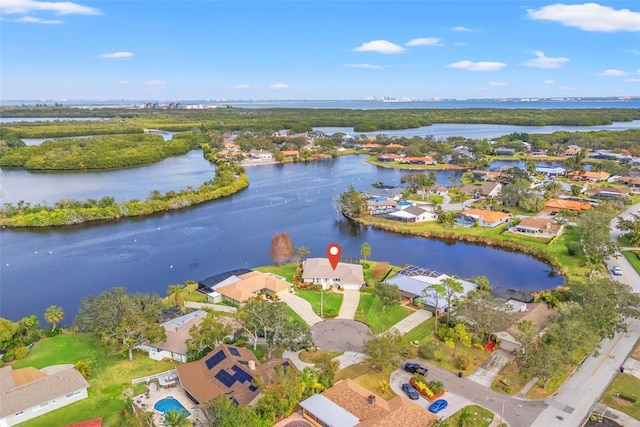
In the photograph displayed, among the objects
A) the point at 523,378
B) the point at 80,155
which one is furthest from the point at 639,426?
the point at 80,155

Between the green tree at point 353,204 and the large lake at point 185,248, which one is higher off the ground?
the green tree at point 353,204

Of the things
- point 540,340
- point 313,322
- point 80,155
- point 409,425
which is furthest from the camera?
point 80,155

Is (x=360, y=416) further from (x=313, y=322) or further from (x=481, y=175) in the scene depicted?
(x=481, y=175)

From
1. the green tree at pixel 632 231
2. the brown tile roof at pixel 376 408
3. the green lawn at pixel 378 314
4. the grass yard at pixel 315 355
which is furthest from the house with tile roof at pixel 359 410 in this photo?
the green tree at pixel 632 231

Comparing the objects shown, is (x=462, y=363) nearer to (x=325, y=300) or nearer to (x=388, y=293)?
(x=388, y=293)

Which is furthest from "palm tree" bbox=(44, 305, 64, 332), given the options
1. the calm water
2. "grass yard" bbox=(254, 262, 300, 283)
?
"grass yard" bbox=(254, 262, 300, 283)

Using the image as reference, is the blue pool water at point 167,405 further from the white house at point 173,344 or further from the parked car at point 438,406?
the parked car at point 438,406
